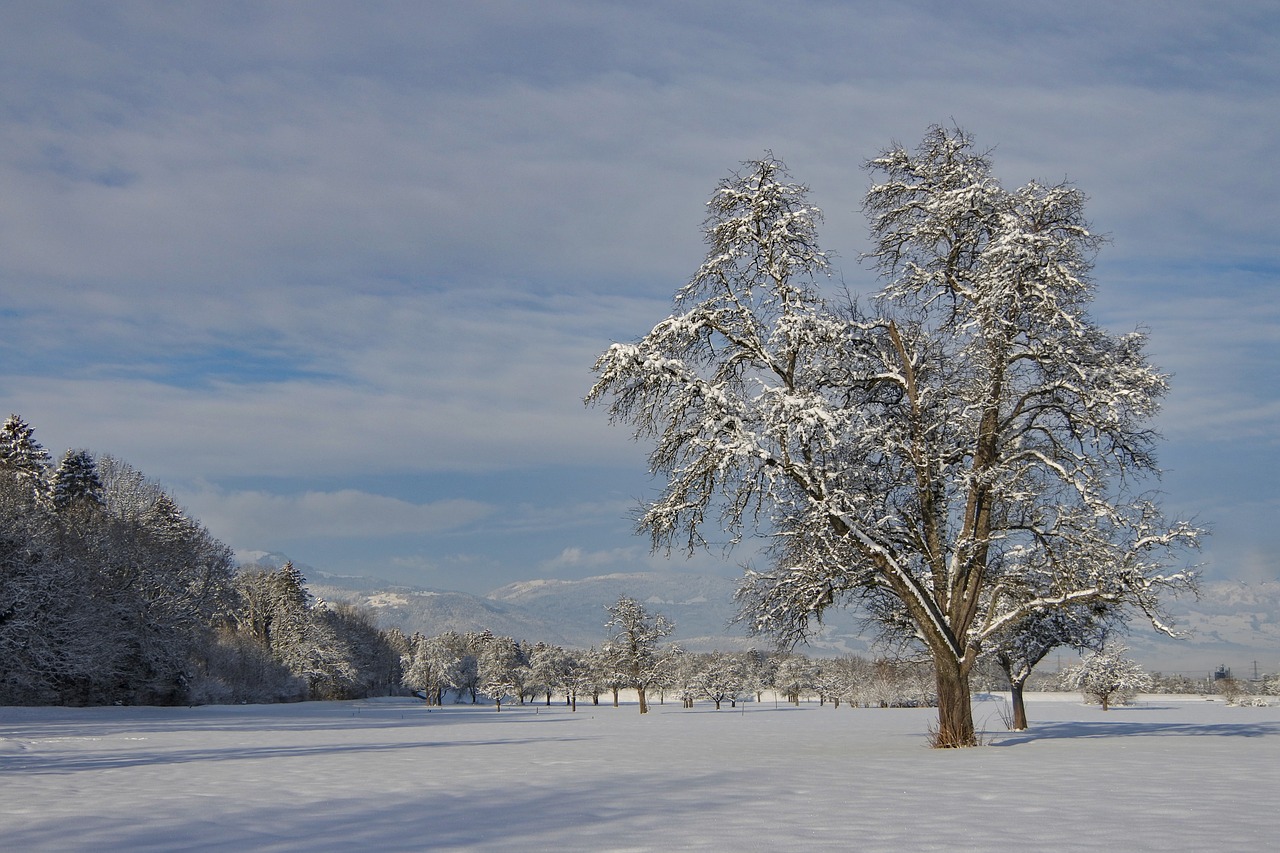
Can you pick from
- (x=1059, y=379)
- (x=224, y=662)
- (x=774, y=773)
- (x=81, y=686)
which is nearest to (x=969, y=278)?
(x=1059, y=379)

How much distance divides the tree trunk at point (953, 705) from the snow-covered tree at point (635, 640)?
7347 cm

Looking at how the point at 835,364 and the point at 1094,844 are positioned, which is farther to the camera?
the point at 835,364

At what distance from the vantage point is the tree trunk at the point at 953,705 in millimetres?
19359

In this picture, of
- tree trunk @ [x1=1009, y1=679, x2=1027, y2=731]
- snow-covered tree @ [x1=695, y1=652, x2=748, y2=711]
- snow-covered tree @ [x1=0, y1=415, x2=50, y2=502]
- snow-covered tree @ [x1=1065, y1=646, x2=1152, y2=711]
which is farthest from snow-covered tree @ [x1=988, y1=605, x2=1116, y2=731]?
snow-covered tree @ [x1=695, y1=652, x2=748, y2=711]

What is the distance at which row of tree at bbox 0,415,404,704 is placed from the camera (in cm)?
5125

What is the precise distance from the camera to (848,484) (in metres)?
18.6

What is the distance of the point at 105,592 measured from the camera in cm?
6116

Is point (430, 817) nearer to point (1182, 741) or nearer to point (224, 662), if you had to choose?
point (1182, 741)

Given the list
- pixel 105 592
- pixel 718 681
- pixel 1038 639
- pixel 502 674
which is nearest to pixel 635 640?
pixel 105 592

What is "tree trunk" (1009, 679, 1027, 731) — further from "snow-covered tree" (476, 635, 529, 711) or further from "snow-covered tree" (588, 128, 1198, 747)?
"snow-covered tree" (476, 635, 529, 711)

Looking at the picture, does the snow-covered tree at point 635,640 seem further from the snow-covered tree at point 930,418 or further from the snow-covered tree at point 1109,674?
the snow-covered tree at point 930,418

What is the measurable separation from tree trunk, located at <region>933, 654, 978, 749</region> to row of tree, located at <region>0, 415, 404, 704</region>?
4749 cm

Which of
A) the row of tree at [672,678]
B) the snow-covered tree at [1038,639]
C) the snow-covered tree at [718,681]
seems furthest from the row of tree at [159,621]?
the snow-covered tree at [718,681]

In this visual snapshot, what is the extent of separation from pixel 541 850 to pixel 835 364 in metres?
13.5
